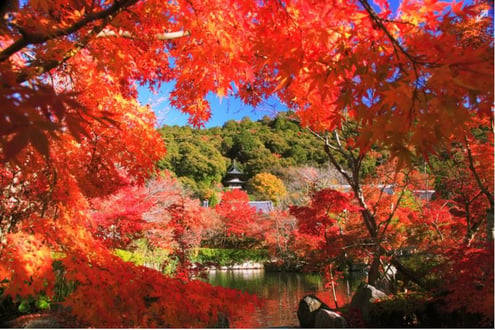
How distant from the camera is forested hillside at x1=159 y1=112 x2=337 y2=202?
29.8 meters

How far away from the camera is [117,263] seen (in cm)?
301

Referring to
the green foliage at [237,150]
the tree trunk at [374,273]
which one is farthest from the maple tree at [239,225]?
the tree trunk at [374,273]

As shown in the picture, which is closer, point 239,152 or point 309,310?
point 309,310

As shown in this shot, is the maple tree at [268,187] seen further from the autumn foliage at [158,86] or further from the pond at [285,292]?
the autumn foliage at [158,86]

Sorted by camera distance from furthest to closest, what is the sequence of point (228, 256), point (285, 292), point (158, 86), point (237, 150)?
point (237, 150)
point (228, 256)
point (285, 292)
point (158, 86)

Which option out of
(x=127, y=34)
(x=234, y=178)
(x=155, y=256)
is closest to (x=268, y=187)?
(x=234, y=178)

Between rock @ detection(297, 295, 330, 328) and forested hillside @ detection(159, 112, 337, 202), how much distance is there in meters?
19.4

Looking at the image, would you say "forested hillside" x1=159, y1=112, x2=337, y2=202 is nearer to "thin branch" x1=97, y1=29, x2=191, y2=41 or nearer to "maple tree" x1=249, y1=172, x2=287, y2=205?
"maple tree" x1=249, y1=172, x2=287, y2=205

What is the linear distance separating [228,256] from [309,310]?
42.0ft

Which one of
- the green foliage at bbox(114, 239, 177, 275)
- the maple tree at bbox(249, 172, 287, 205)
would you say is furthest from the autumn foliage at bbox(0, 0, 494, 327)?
the maple tree at bbox(249, 172, 287, 205)

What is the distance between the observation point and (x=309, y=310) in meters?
6.15

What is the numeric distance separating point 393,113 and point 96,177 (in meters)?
3.09

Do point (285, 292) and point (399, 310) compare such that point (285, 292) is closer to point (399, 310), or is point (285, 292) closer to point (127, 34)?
point (399, 310)

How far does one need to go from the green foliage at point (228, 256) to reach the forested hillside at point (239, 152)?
7964 mm
